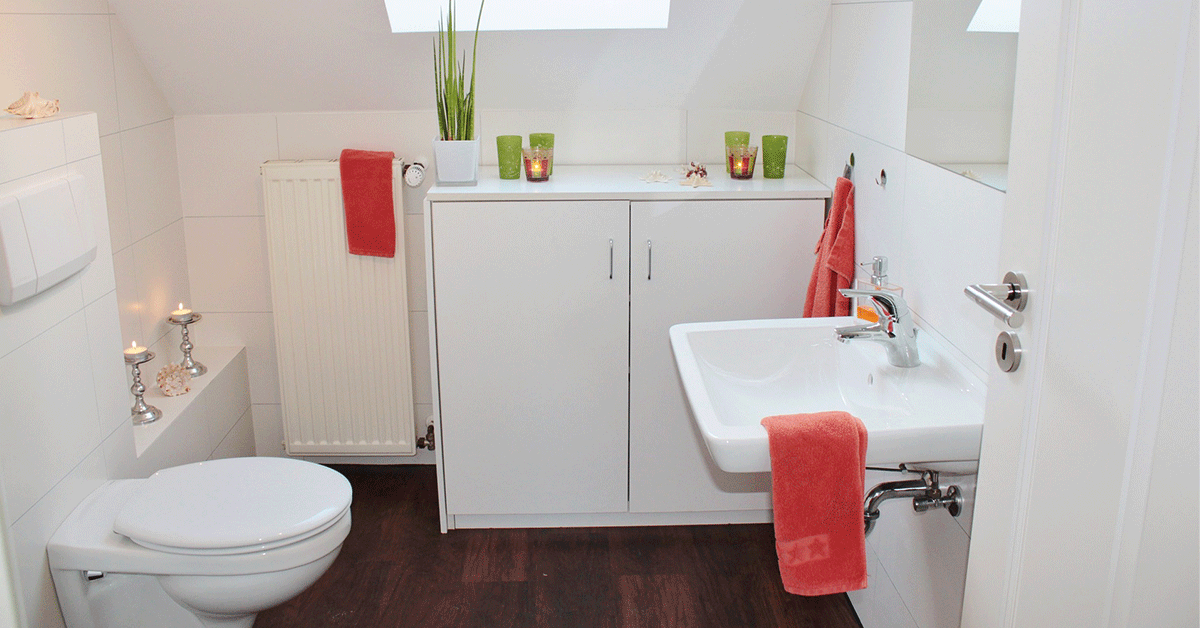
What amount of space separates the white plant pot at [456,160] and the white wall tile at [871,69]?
0.90 meters

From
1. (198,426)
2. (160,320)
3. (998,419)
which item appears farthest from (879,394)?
(160,320)

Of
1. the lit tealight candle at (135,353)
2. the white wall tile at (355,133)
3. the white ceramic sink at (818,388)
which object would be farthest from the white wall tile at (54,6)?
the white ceramic sink at (818,388)

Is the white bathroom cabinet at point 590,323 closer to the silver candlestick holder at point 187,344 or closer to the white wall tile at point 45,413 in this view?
the silver candlestick holder at point 187,344

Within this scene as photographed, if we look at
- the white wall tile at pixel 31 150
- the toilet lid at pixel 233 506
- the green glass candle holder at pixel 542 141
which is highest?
the white wall tile at pixel 31 150

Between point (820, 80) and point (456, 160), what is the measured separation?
37.4 inches

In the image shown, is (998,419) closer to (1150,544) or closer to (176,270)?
(1150,544)

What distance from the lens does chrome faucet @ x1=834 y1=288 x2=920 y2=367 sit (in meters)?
1.65

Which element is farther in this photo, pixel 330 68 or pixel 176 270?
pixel 176 270

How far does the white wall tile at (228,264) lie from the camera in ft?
9.21

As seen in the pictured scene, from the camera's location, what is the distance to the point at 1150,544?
934 millimetres

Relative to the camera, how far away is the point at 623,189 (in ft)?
7.83

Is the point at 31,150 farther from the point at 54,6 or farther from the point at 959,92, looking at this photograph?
the point at 959,92

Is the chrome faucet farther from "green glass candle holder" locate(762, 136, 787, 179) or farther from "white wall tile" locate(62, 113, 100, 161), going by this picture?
"white wall tile" locate(62, 113, 100, 161)

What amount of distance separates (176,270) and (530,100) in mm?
1123
